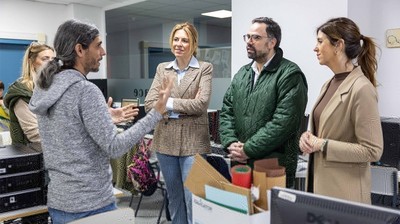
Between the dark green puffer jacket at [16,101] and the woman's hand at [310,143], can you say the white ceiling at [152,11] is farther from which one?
the woman's hand at [310,143]

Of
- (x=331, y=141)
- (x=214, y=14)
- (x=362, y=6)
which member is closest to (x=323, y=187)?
(x=331, y=141)

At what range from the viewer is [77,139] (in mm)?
1368

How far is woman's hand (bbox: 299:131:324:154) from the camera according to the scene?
1.60m

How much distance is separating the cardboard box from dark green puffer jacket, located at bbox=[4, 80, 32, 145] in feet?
5.33

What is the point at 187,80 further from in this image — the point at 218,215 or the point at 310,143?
the point at 218,215

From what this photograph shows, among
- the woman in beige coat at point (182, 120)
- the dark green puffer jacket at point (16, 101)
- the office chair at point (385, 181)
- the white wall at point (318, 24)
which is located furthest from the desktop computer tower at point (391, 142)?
the dark green puffer jacket at point (16, 101)

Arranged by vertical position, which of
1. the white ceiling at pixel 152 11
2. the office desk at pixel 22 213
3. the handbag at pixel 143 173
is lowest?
the handbag at pixel 143 173

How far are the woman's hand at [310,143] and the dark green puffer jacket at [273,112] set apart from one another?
0.20 meters

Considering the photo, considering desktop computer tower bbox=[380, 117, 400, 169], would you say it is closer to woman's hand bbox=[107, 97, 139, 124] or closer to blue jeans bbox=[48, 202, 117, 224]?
woman's hand bbox=[107, 97, 139, 124]

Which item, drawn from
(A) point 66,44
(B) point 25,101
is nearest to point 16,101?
(B) point 25,101

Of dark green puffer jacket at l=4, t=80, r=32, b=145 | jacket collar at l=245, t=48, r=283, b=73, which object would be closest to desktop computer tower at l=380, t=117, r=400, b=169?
jacket collar at l=245, t=48, r=283, b=73

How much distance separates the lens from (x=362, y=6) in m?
3.06

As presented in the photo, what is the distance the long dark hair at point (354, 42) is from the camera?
65.3 inches

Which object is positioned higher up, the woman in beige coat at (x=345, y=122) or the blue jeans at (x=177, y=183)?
the woman in beige coat at (x=345, y=122)
